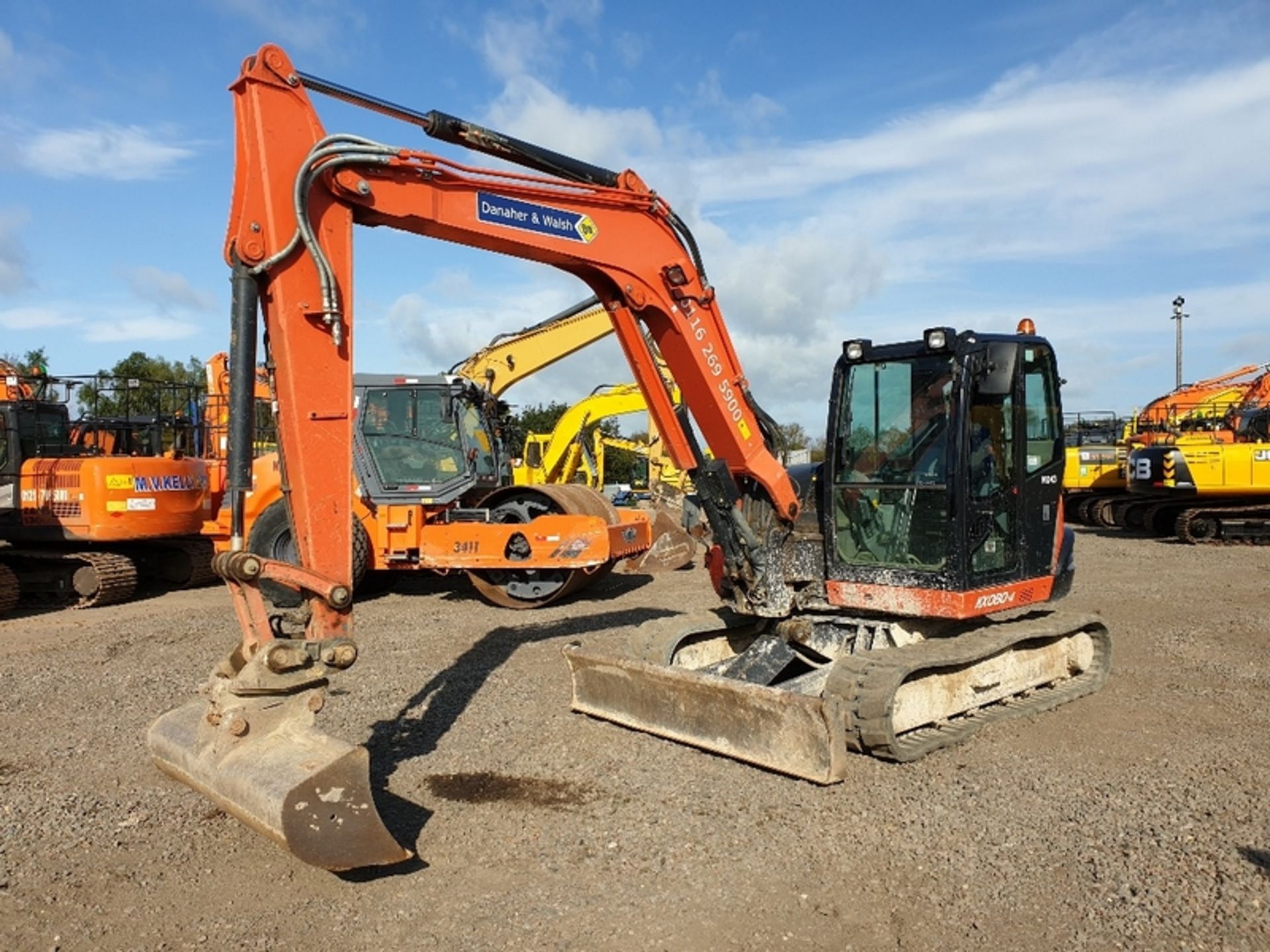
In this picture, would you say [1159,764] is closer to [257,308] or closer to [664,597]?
[257,308]

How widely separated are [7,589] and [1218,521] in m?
17.4

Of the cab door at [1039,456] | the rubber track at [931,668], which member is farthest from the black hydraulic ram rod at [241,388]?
the cab door at [1039,456]

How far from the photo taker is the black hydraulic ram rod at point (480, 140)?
5.30 metres

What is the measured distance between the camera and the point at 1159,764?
546cm

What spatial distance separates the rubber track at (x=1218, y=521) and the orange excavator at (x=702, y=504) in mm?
11835

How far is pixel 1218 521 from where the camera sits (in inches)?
682

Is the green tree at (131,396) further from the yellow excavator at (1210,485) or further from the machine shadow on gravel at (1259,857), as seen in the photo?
the yellow excavator at (1210,485)

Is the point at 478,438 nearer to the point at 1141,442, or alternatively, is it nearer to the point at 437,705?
the point at 437,705

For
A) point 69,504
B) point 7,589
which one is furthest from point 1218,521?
point 7,589

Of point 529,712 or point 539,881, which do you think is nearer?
point 539,881

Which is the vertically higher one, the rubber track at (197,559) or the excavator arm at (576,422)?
the excavator arm at (576,422)

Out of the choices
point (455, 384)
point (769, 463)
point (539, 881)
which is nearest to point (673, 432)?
point (769, 463)

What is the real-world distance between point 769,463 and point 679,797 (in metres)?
2.38

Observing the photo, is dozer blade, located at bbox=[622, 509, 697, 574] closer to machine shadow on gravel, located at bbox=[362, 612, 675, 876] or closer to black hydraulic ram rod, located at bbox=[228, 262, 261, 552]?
machine shadow on gravel, located at bbox=[362, 612, 675, 876]
